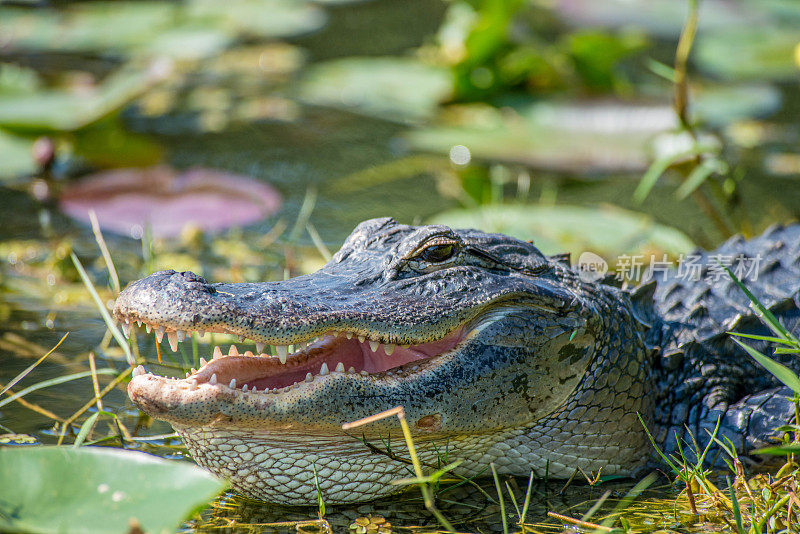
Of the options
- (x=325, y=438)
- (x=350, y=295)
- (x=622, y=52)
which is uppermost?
(x=622, y=52)

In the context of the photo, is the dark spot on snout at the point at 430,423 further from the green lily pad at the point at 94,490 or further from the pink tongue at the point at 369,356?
the green lily pad at the point at 94,490

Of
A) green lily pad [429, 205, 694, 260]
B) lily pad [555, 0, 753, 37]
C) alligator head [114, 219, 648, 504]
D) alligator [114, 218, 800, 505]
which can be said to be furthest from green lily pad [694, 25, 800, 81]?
alligator head [114, 219, 648, 504]

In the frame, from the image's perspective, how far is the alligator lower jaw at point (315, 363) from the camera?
243cm

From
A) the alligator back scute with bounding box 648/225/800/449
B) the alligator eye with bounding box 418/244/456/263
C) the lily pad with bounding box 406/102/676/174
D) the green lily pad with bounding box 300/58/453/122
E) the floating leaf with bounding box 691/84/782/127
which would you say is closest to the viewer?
the alligator eye with bounding box 418/244/456/263

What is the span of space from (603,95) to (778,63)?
213 centimetres

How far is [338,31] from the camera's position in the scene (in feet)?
29.2

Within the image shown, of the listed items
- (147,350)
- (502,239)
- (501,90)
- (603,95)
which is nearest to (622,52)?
(603,95)

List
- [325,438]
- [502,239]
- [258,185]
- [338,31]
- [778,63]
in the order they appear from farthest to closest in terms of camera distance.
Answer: [338,31]
[778,63]
[258,185]
[502,239]
[325,438]

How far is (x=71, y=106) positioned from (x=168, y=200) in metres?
1.17

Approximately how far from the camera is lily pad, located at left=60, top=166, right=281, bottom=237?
16.2 ft

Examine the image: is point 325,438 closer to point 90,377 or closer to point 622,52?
point 90,377

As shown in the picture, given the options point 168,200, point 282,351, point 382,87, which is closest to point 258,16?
point 382,87

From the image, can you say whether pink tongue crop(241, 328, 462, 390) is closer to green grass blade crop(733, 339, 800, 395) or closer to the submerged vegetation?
the submerged vegetation

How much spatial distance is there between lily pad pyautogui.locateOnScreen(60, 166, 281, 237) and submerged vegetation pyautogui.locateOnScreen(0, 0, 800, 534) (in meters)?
0.04
